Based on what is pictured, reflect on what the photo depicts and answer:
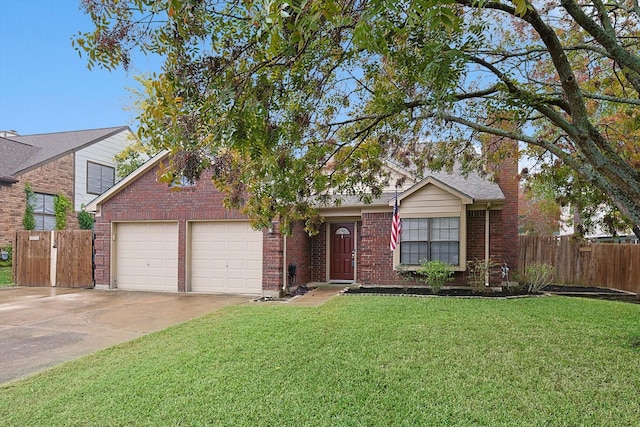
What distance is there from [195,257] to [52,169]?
9562mm

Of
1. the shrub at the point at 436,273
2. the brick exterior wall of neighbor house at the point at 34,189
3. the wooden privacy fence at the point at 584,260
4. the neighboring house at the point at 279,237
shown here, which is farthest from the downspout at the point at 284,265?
the brick exterior wall of neighbor house at the point at 34,189

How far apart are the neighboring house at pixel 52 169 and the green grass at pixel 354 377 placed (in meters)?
12.6

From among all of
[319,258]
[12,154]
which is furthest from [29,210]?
[319,258]

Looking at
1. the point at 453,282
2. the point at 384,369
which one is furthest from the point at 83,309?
the point at 453,282

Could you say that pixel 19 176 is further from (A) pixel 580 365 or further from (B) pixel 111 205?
(A) pixel 580 365

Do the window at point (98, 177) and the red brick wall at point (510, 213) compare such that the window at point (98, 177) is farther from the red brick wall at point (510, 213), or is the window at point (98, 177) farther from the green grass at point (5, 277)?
the red brick wall at point (510, 213)

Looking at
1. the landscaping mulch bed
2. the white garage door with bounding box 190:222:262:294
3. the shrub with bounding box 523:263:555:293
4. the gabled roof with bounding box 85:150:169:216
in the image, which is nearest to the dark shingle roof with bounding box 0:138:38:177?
the gabled roof with bounding box 85:150:169:216

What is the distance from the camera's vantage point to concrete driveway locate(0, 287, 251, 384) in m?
6.11

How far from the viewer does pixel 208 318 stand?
327 inches

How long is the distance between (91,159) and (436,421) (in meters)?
20.4

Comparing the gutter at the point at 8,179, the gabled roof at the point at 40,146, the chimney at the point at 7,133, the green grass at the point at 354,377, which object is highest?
the chimney at the point at 7,133

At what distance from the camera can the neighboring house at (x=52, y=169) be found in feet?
51.6

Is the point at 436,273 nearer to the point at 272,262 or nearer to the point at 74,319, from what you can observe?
the point at 272,262

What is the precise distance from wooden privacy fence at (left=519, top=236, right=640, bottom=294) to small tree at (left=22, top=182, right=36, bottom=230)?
62.8 ft
